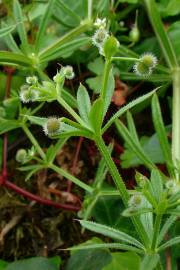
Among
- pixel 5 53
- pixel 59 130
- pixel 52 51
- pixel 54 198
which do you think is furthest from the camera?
pixel 54 198

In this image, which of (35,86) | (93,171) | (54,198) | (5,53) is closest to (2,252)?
(54,198)

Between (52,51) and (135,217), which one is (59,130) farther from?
(52,51)

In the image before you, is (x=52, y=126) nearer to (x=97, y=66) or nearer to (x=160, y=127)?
(x=160, y=127)

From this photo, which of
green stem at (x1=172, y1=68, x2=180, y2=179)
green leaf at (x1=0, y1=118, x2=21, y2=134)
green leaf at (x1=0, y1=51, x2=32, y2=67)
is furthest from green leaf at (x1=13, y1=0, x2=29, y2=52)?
green stem at (x1=172, y1=68, x2=180, y2=179)

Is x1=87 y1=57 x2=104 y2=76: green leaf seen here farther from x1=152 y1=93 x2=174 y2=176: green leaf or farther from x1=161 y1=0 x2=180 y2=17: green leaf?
x1=152 y1=93 x2=174 y2=176: green leaf

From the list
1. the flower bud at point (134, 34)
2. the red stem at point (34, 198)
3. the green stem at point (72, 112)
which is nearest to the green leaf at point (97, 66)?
the flower bud at point (134, 34)

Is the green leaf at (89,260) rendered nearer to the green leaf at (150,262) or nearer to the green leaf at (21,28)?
the green leaf at (150,262)
